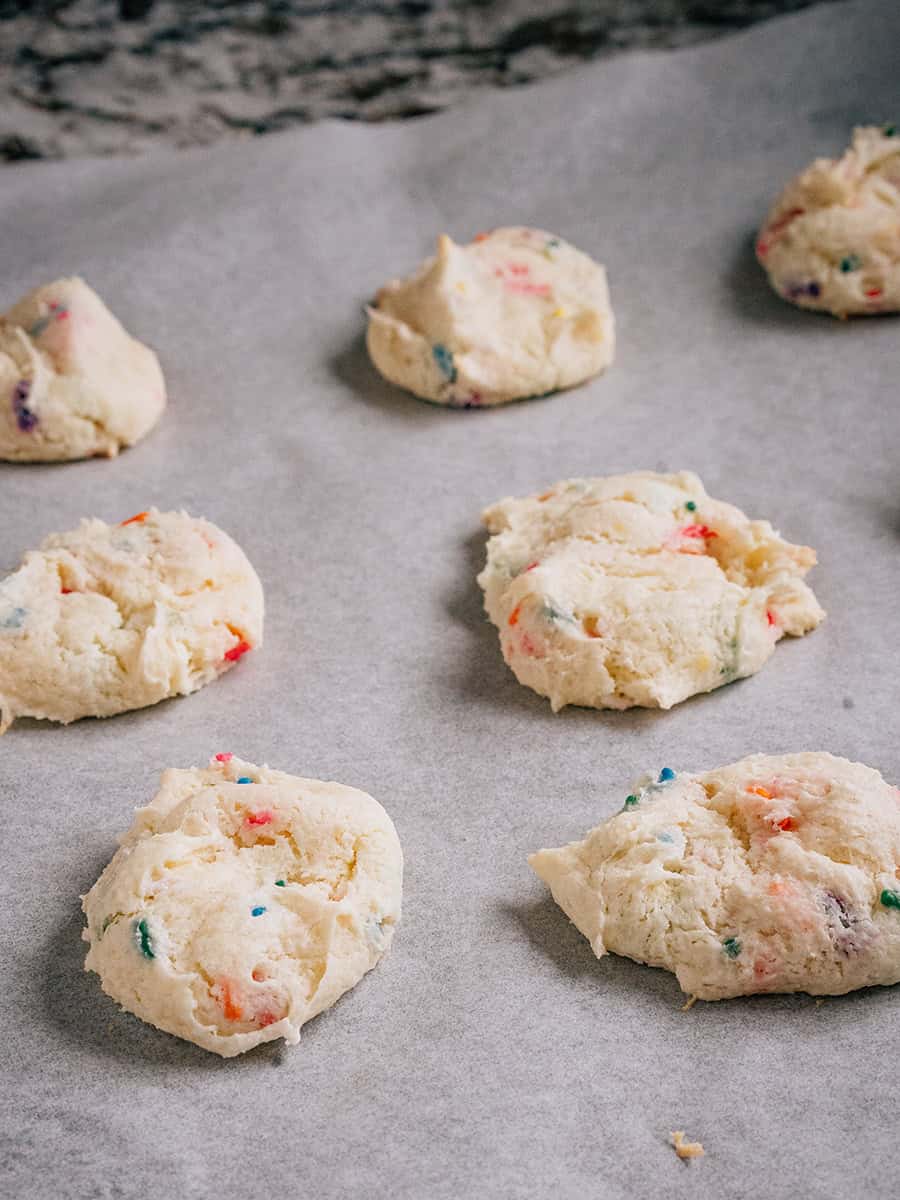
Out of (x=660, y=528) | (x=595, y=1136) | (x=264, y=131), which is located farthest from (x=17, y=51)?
(x=595, y=1136)

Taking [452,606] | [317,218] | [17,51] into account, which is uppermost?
[17,51]

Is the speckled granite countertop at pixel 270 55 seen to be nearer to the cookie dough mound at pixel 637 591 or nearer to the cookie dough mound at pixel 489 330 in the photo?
the cookie dough mound at pixel 489 330

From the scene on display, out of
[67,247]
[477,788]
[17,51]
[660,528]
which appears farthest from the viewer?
[17,51]

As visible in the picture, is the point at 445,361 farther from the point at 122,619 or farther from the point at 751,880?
the point at 751,880

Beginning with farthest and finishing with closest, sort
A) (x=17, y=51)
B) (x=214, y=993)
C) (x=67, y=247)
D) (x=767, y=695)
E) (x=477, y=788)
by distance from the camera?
(x=17, y=51)
(x=67, y=247)
(x=767, y=695)
(x=477, y=788)
(x=214, y=993)

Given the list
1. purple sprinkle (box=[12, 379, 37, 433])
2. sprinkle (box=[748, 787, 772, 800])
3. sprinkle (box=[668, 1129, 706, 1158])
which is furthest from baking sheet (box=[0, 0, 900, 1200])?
sprinkle (box=[748, 787, 772, 800])

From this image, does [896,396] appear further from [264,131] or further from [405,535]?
[264,131]
